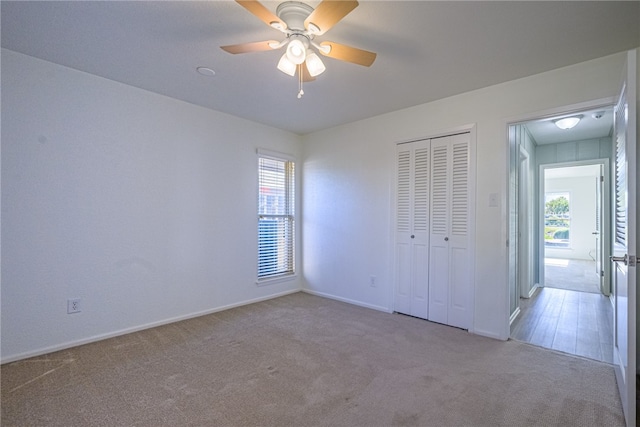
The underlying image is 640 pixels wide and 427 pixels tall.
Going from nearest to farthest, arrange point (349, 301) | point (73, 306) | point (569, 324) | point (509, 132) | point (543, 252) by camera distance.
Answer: point (73, 306) → point (509, 132) → point (569, 324) → point (349, 301) → point (543, 252)

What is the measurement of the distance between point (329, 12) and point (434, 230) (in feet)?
8.61

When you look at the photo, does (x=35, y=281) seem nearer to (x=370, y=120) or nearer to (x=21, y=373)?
(x=21, y=373)

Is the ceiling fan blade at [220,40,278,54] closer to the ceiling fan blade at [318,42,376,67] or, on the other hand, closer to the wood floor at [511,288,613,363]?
the ceiling fan blade at [318,42,376,67]

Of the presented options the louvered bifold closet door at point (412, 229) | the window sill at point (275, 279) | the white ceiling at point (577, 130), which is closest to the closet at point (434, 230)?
the louvered bifold closet door at point (412, 229)

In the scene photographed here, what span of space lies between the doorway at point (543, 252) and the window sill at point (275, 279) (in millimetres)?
3017

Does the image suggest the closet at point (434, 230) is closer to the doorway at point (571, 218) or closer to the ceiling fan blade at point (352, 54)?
the ceiling fan blade at point (352, 54)

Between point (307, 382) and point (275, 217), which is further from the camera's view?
point (275, 217)

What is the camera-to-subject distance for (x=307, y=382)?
7.12ft

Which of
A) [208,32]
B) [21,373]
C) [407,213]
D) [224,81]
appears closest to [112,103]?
[224,81]

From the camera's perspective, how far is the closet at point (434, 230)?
3248 mm

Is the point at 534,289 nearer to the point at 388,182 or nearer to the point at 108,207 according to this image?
the point at 388,182

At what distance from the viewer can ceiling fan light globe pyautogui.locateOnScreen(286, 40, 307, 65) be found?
75.0 inches

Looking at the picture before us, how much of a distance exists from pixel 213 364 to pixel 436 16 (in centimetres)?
312

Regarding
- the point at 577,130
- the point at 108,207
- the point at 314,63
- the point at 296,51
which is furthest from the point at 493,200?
the point at 108,207
